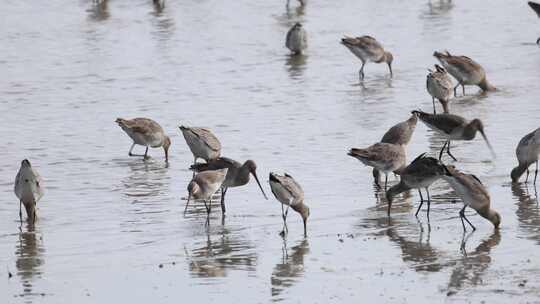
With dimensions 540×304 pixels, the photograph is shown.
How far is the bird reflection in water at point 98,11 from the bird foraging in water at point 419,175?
1634cm

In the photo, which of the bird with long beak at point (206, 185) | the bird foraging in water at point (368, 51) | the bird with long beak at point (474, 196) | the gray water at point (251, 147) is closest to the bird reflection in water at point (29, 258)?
the gray water at point (251, 147)

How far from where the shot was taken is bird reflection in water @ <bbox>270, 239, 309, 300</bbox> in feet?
32.8

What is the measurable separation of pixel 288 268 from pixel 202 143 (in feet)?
13.6

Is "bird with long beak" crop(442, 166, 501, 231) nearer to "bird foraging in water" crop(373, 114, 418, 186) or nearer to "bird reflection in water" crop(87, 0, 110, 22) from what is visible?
"bird foraging in water" crop(373, 114, 418, 186)

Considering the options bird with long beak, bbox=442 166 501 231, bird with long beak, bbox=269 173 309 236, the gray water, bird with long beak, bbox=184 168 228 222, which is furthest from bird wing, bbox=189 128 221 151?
bird with long beak, bbox=442 166 501 231

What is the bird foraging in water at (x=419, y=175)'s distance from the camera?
39.7ft

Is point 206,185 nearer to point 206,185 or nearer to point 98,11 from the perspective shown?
point 206,185

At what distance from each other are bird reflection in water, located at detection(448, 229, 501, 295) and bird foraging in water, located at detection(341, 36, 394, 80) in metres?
9.86

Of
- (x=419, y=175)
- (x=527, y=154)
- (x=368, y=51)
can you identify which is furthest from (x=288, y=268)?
(x=368, y=51)

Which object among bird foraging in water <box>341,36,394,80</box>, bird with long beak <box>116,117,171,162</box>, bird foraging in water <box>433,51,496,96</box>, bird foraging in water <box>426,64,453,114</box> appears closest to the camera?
bird with long beak <box>116,117,171,162</box>

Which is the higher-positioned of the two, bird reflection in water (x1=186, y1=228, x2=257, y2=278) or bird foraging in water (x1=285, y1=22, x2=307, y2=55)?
bird reflection in water (x1=186, y1=228, x2=257, y2=278)

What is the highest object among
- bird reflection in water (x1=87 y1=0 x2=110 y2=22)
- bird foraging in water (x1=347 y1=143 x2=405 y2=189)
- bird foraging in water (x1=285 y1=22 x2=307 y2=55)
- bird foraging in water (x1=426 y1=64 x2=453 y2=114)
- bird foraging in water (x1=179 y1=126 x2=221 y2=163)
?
Answer: bird foraging in water (x1=347 y1=143 x2=405 y2=189)

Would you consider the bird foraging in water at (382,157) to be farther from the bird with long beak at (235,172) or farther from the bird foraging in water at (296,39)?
the bird foraging in water at (296,39)

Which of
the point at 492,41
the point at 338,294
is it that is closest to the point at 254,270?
the point at 338,294
